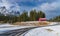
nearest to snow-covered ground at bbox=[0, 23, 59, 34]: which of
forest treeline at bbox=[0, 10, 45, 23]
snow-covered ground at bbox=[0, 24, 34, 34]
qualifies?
snow-covered ground at bbox=[0, 24, 34, 34]

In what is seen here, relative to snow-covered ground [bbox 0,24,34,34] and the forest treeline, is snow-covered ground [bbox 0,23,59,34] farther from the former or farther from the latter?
the forest treeline

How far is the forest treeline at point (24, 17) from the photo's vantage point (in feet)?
32.3

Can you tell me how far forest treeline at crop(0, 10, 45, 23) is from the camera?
9.83 meters

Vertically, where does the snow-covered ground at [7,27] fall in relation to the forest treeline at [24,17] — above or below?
below

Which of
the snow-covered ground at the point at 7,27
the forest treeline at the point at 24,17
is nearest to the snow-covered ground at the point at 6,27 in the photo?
the snow-covered ground at the point at 7,27

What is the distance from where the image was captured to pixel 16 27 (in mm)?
10305

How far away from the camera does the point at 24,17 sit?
1016 centimetres

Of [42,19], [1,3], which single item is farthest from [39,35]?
[1,3]

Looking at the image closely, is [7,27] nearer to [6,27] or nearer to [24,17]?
[6,27]

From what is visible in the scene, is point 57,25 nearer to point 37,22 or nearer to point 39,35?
point 37,22

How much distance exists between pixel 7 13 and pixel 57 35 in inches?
155

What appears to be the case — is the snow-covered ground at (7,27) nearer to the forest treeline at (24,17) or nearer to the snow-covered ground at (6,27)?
the snow-covered ground at (6,27)

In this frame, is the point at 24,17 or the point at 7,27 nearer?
the point at 7,27

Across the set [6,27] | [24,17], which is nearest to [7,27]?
[6,27]
